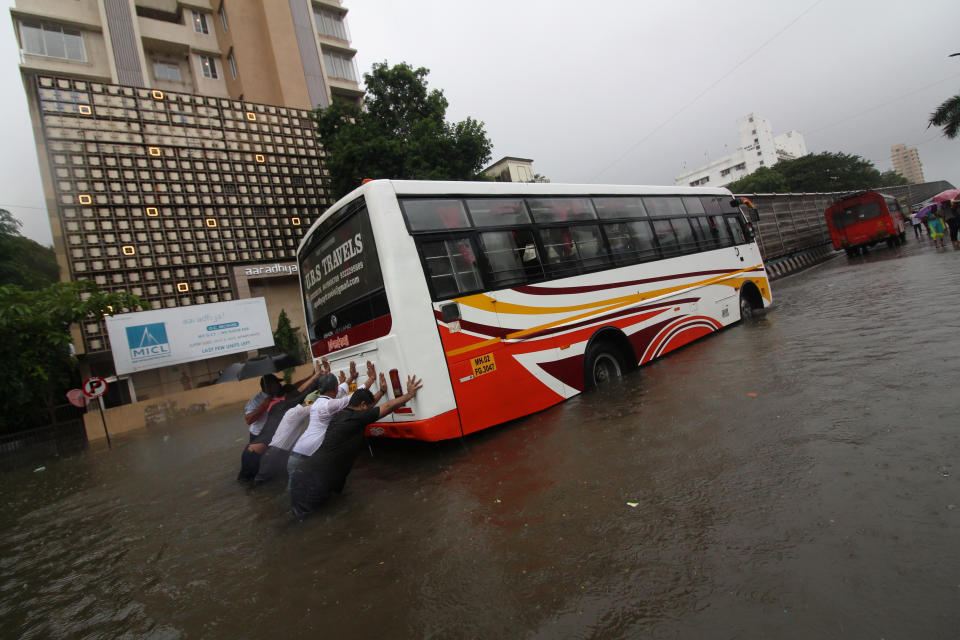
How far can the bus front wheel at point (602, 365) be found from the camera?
638cm

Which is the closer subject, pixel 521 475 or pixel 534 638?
pixel 534 638

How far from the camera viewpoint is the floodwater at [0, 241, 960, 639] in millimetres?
2145

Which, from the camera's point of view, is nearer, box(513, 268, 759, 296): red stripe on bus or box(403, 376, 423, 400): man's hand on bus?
box(403, 376, 423, 400): man's hand on bus

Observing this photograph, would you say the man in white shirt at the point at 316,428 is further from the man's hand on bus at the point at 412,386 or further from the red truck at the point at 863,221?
the red truck at the point at 863,221

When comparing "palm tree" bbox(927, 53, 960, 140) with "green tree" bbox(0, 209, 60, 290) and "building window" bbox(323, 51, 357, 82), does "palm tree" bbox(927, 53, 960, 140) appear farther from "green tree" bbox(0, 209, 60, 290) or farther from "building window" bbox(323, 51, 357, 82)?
"green tree" bbox(0, 209, 60, 290)

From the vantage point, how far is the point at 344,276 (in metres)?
5.31

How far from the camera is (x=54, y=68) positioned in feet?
79.2

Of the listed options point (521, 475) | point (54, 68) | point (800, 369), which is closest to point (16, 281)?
point (54, 68)

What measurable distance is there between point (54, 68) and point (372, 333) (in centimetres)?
3202

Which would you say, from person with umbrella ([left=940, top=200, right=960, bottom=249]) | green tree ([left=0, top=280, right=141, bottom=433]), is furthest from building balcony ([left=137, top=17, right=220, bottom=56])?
person with umbrella ([left=940, top=200, right=960, bottom=249])

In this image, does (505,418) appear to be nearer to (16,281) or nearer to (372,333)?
(372,333)

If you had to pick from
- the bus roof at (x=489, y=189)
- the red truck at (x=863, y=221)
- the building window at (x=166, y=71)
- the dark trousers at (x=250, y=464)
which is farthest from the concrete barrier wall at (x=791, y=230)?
the building window at (x=166, y=71)

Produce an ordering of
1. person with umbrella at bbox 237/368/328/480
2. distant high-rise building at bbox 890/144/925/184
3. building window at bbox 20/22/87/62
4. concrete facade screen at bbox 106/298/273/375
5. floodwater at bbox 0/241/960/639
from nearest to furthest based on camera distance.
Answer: floodwater at bbox 0/241/960/639, person with umbrella at bbox 237/368/328/480, concrete facade screen at bbox 106/298/273/375, building window at bbox 20/22/87/62, distant high-rise building at bbox 890/144/925/184

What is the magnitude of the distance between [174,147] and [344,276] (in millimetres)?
24172
